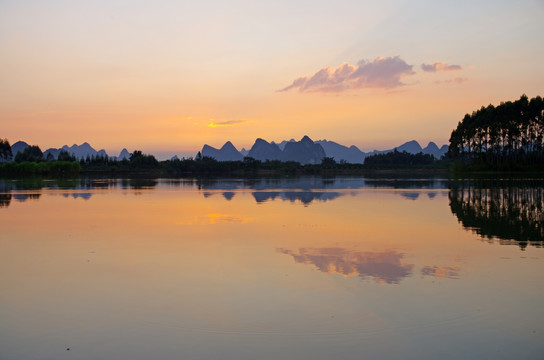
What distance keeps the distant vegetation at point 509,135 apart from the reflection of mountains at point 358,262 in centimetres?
5513

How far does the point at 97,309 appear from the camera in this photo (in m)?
6.01

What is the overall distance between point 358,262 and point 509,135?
186 feet

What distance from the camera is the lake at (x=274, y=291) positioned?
488cm

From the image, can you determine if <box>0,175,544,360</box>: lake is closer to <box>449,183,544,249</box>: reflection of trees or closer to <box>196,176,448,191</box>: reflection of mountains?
<box>449,183,544,249</box>: reflection of trees

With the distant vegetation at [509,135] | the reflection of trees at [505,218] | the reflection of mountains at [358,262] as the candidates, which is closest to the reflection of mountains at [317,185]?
the reflection of trees at [505,218]

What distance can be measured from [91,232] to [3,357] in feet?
26.6

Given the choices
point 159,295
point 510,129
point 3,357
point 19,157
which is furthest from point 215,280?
point 19,157

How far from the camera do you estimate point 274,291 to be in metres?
6.68

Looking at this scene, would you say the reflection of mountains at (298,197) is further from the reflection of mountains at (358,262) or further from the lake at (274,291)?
the reflection of mountains at (358,262)

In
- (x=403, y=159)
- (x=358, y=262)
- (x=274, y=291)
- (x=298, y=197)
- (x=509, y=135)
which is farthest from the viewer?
(x=403, y=159)

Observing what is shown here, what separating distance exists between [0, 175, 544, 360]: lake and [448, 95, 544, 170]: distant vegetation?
49905 mm

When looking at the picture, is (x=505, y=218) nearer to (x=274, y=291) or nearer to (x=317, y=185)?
(x=274, y=291)

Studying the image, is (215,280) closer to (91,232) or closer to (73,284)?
(73,284)

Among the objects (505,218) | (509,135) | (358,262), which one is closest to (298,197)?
(505,218)
